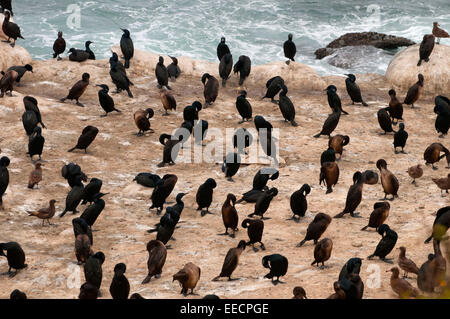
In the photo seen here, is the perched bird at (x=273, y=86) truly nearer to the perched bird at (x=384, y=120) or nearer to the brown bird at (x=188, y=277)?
the perched bird at (x=384, y=120)

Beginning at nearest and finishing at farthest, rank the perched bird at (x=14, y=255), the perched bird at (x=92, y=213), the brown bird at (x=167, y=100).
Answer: the perched bird at (x=14, y=255)
the perched bird at (x=92, y=213)
the brown bird at (x=167, y=100)

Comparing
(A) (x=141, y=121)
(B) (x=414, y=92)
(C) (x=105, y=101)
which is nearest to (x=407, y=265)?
(A) (x=141, y=121)

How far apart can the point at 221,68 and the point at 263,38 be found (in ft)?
52.5

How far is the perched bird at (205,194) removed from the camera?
671 inches

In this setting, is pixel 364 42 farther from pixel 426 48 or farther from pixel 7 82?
pixel 7 82

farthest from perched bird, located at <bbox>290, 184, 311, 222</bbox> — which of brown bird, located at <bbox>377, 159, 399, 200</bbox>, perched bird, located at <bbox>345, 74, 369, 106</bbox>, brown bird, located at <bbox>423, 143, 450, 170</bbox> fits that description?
perched bird, located at <bbox>345, 74, 369, 106</bbox>

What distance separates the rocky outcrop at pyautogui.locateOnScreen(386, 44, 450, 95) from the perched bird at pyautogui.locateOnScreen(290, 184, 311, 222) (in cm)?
1128

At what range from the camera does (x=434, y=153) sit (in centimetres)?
1989

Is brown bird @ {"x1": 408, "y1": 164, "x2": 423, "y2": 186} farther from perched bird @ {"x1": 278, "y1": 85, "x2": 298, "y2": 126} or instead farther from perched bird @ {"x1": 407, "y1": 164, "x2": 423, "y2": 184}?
perched bird @ {"x1": 278, "y1": 85, "x2": 298, "y2": 126}

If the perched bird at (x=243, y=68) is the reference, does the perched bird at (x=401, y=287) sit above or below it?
above

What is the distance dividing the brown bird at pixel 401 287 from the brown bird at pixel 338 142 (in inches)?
338

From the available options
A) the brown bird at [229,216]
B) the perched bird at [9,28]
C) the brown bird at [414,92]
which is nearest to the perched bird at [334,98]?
the brown bird at [414,92]
